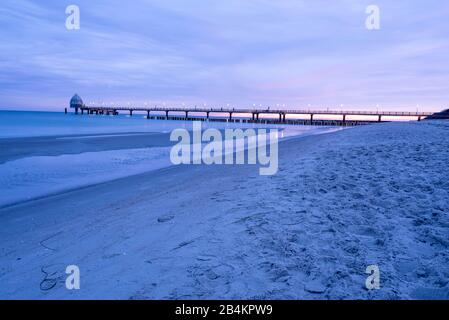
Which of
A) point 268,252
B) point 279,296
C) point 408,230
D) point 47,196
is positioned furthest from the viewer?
point 47,196

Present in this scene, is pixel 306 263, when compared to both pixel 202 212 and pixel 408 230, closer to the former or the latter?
pixel 408 230

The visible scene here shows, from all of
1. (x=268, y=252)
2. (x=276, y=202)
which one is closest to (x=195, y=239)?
(x=268, y=252)

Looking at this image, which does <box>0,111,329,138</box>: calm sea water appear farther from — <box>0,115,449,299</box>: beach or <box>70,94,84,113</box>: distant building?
<box>70,94,84,113</box>: distant building

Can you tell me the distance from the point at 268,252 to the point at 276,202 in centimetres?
166

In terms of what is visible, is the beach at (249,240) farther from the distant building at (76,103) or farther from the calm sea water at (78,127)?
the distant building at (76,103)

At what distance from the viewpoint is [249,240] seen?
357cm

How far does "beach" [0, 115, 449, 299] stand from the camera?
278cm

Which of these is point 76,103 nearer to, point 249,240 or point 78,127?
point 78,127

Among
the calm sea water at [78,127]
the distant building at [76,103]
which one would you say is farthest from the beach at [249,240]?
the distant building at [76,103]

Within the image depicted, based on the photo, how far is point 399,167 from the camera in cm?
678

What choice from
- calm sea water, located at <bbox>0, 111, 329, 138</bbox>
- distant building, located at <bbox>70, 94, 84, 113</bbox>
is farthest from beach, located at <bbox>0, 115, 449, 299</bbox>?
distant building, located at <bbox>70, 94, 84, 113</bbox>

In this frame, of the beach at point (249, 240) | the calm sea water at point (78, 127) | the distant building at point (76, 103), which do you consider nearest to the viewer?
the beach at point (249, 240)

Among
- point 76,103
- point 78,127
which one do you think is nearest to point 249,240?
point 78,127

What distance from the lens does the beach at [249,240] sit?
9.12 ft
